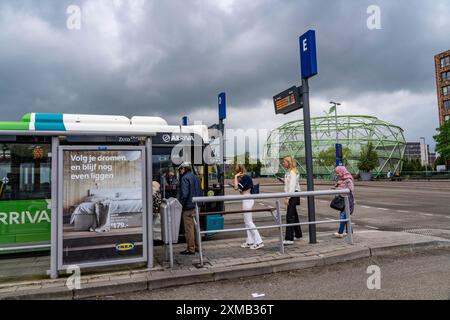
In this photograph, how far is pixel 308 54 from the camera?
6742 millimetres

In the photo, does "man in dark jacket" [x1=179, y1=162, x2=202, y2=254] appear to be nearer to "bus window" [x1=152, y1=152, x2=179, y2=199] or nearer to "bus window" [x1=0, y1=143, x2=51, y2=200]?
"bus window" [x1=152, y1=152, x2=179, y2=199]

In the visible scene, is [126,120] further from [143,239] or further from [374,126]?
[374,126]

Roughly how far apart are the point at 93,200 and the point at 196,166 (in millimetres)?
3401

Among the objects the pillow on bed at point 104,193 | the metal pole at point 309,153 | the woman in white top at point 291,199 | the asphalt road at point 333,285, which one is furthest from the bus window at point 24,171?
the metal pole at point 309,153

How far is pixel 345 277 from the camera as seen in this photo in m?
4.94

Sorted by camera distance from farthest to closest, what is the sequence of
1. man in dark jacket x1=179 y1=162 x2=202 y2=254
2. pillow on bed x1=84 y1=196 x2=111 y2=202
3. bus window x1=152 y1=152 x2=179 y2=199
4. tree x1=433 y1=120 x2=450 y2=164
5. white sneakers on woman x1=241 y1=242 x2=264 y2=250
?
tree x1=433 y1=120 x2=450 y2=164 < bus window x1=152 y1=152 x2=179 y2=199 < white sneakers on woman x1=241 y1=242 x2=264 y2=250 < man in dark jacket x1=179 y1=162 x2=202 y2=254 < pillow on bed x1=84 y1=196 x2=111 y2=202

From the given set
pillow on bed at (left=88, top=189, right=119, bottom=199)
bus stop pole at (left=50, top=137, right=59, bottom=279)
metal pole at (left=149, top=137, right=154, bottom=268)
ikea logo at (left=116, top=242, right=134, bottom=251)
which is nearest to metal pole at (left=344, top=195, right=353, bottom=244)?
metal pole at (left=149, top=137, right=154, bottom=268)

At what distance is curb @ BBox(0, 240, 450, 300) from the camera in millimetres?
4363

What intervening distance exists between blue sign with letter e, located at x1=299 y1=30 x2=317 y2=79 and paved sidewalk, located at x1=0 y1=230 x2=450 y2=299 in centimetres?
355

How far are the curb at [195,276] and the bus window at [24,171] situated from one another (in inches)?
113

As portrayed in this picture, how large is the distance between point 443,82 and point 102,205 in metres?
74.9

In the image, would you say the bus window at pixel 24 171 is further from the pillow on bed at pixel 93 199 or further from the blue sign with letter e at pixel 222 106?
the blue sign with letter e at pixel 222 106
